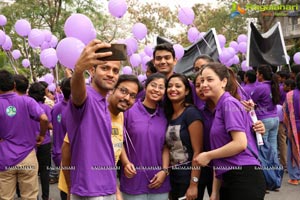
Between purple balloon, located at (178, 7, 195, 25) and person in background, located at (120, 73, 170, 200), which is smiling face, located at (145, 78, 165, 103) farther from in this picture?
purple balloon, located at (178, 7, 195, 25)

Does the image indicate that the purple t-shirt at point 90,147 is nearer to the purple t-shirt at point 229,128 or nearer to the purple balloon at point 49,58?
the purple t-shirt at point 229,128

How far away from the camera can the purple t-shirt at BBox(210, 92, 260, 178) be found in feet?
7.49

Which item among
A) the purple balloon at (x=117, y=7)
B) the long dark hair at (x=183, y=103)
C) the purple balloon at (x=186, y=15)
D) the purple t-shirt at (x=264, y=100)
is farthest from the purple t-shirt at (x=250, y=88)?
the long dark hair at (x=183, y=103)

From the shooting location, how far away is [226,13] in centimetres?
2148

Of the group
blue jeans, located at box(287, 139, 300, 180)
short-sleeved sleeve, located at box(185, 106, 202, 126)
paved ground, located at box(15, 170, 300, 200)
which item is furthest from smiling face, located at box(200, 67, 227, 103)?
blue jeans, located at box(287, 139, 300, 180)

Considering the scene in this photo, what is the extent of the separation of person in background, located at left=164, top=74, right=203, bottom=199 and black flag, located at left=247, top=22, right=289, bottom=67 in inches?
188

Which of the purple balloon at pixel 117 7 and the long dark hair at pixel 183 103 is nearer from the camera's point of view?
the long dark hair at pixel 183 103

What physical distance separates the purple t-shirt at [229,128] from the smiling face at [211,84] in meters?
0.05

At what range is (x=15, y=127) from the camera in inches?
149

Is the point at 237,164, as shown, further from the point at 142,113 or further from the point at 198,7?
the point at 198,7

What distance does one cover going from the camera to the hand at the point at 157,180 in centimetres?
275

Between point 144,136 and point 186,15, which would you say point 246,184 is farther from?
point 186,15

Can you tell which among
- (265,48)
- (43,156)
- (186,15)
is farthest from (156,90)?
(265,48)

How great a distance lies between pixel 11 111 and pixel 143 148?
181cm
